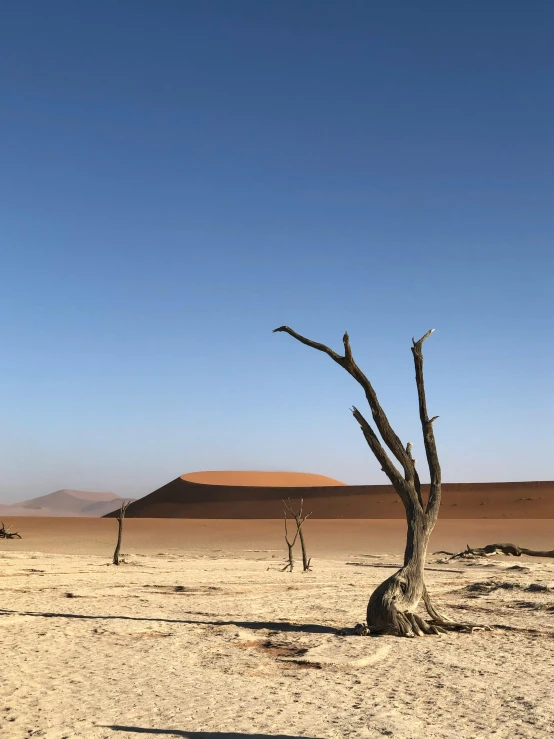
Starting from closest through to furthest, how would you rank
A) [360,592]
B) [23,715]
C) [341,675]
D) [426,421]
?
[23,715], [341,675], [426,421], [360,592]

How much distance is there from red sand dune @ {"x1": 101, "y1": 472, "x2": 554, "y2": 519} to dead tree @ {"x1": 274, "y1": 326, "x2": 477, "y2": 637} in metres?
40.6

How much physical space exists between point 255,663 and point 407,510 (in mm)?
3299

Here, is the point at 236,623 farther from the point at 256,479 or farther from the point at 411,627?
the point at 256,479

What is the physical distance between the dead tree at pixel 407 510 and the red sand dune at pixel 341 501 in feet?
133

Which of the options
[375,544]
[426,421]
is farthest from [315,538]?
[426,421]

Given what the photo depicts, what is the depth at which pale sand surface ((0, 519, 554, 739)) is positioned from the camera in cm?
568

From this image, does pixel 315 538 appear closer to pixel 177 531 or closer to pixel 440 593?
pixel 177 531

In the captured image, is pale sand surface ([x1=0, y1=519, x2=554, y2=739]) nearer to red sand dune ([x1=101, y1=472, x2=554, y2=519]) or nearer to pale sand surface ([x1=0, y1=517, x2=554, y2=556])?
pale sand surface ([x1=0, y1=517, x2=554, y2=556])

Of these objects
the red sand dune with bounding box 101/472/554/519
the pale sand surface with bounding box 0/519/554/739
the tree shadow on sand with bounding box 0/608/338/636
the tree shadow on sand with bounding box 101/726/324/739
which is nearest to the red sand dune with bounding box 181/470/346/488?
the red sand dune with bounding box 101/472/554/519

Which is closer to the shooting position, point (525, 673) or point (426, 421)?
point (525, 673)

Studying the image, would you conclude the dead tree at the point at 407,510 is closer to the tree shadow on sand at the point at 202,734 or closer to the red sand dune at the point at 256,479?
the tree shadow on sand at the point at 202,734

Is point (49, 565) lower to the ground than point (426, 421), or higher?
lower

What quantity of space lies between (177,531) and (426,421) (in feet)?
102

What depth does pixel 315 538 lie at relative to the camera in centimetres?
3441
